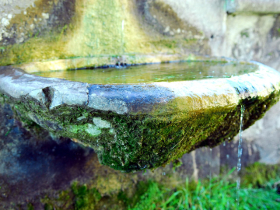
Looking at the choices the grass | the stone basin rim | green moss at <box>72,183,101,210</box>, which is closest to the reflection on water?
the stone basin rim

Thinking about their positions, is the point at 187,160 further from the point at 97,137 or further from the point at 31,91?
the point at 31,91

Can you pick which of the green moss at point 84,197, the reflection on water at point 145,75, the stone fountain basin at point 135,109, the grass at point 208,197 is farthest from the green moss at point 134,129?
the grass at point 208,197

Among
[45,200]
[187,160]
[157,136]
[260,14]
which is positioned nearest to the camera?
[157,136]

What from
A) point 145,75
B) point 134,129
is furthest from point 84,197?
point 134,129

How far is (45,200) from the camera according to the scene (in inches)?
62.8

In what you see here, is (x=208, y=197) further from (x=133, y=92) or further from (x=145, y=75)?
(x=133, y=92)

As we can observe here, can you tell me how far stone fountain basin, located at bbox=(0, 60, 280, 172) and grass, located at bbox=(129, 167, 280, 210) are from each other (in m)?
1.18

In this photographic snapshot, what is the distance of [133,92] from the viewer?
0.75 m

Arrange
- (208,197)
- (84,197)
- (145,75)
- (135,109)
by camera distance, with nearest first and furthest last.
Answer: (135,109), (145,75), (84,197), (208,197)

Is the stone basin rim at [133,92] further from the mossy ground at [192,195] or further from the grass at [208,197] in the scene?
the grass at [208,197]

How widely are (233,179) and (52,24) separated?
2.51 m

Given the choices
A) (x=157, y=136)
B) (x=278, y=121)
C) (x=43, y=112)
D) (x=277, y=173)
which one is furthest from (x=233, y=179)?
(x=43, y=112)

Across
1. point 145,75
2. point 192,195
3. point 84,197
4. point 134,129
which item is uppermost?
point 145,75

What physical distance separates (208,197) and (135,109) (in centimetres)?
185
